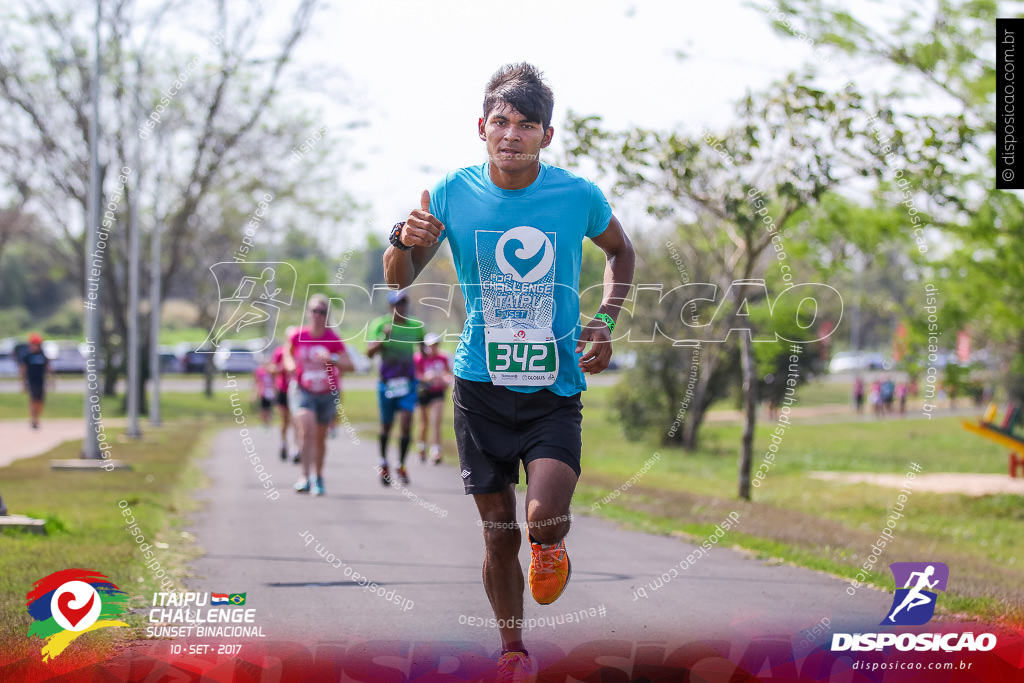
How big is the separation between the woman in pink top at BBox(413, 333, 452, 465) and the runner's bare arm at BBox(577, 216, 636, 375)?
31.3 feet

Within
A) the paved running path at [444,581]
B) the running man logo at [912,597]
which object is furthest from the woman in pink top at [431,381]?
the running man logo at [912,597]

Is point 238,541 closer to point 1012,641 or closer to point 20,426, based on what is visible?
point 1012,641

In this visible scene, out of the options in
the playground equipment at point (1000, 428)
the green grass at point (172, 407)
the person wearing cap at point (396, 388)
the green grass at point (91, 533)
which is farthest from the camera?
the green grass at point (172, 407)

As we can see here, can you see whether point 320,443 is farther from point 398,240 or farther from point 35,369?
point 35,369

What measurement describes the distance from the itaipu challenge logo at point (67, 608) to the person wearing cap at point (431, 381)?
A: 9.03 metres

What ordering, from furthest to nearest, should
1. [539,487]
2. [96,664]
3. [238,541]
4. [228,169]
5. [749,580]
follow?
[228,169], [238,541], [749,580], [96,664], [539,487]

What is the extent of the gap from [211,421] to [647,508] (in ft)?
63.6

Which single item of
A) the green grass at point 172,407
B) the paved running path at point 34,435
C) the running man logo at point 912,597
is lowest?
the green grass at point 172,407

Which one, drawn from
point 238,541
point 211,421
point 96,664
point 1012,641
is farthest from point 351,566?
point 211,421

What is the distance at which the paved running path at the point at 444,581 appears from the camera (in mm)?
4844

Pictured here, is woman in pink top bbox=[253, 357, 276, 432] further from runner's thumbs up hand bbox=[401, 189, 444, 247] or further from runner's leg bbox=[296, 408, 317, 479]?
runner's thumbs up hand bbox=[401, 189, 444, 247]

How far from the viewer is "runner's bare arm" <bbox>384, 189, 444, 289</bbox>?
366cm

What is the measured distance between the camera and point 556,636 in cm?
473

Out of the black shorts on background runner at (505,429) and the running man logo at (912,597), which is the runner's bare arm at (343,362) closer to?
the running man logo at (912,597)
